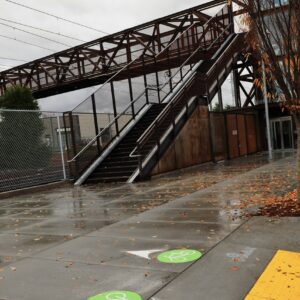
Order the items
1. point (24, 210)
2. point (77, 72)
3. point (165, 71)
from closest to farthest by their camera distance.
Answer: point (24, 210) < point (165, 71) < point (77, 72)

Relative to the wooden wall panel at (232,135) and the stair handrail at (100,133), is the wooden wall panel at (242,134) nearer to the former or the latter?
the wooden wall panel at (232,135)

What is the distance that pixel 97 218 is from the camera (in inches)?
343

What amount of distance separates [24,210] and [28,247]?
4426mm

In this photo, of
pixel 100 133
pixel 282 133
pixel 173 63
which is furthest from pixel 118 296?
pixel 282 133

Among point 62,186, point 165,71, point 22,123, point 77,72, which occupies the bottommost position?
point 62,186

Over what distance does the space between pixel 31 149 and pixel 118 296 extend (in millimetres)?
12597

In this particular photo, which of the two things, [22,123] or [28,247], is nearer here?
[28,247]

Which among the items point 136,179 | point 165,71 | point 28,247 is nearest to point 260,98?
point 165,71

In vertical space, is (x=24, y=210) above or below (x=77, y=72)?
below

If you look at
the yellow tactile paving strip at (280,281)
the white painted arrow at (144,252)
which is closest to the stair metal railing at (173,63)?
the white painted arrow at (144,252)

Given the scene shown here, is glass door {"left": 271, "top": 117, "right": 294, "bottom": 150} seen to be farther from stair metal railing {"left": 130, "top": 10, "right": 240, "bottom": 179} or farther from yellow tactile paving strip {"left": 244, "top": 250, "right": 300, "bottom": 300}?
yellow tactile paving strip {"left": 244, "top": 250, "right": 300, "bottom": 300}

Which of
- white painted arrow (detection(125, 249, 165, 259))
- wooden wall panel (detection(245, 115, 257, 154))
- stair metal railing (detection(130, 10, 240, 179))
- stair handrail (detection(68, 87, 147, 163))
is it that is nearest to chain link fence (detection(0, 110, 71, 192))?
stair handrail (detection(68, 87, 147, 163))

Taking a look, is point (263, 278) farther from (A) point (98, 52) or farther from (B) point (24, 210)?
(A) point (98, 52)

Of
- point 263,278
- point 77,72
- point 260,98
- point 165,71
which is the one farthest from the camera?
point 77,72
